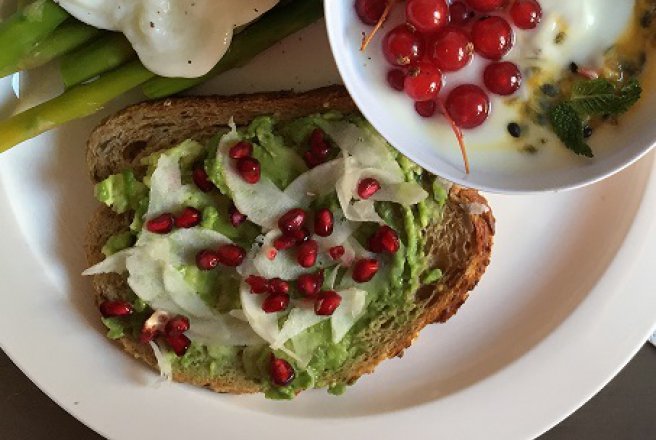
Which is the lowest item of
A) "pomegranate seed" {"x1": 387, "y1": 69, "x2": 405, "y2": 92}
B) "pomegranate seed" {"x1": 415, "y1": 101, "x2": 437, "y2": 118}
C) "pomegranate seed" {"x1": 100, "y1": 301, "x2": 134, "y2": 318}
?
"pomegranate seed" {"x1": 100, "y1": 301, "x2": 134, "y2": 318}

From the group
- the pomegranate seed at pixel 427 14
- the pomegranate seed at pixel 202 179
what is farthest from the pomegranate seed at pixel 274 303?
the pomegranate seed at pixel 427 14

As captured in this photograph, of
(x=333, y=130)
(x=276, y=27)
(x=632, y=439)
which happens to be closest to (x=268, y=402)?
(x=333, y=130)

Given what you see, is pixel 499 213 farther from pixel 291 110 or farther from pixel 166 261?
pixel 166 261

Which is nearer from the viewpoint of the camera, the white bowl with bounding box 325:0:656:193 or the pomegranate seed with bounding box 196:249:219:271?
the white bowl with bounding box 325:0:656:193

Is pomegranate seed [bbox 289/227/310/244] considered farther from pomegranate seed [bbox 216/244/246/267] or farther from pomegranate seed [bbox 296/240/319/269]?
pomegranate seed [bbox 216/244/246/267]

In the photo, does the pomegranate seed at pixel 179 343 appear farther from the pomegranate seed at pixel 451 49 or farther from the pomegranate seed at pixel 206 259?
the pomegranate seed at pixel 451 49

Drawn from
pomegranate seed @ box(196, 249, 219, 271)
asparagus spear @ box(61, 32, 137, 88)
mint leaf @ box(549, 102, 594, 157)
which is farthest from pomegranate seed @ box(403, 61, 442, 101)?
asparagus spear @ box(61, 32, 137, 88)

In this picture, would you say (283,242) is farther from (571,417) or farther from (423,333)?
(571,417)
